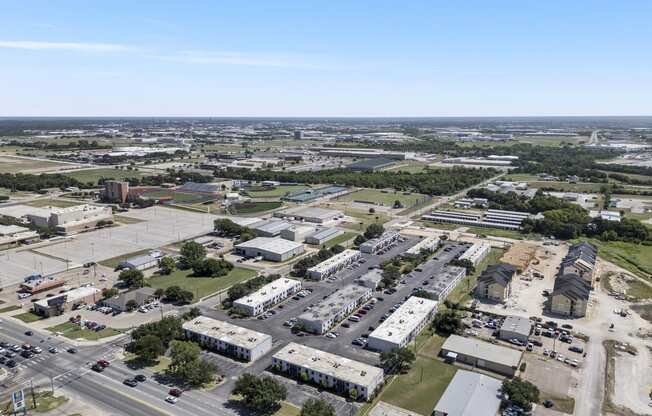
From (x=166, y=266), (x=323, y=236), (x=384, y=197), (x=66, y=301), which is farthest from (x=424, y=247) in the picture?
(x=66, y=301)

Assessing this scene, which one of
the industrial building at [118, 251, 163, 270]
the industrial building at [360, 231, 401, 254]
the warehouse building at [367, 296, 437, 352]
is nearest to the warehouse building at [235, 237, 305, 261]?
the industrial building at [360, 231, 401, 254]

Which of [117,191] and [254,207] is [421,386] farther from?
[117,191]

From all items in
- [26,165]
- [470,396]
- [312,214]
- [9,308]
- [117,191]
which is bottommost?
[9,308]

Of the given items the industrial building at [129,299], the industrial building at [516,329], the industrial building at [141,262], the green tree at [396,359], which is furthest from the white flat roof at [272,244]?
the industrial building at [516,329]

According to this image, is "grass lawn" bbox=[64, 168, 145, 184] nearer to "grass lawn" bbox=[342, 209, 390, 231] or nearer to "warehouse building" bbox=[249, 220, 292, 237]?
"warehouse building" bbox=[249, 220, 292, 237]

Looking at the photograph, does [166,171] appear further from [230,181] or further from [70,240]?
[70,240]

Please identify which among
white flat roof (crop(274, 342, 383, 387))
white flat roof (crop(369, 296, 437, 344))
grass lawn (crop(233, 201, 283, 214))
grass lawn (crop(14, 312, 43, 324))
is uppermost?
grass lawn (crop(233, 201, 283, 214))

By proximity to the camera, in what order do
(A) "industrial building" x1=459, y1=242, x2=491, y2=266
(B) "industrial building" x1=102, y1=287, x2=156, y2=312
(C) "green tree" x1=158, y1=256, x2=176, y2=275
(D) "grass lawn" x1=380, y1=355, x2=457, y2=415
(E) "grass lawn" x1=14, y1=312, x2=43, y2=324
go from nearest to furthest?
(D) "grass lawn" x1=380, y1=355, x2=457, y2=415, (E) "grass lawn" x1=14, y1=312, x2=43, y2=324, (B) "industrial building" x1=102, y1=287, x2=156, y2=312, (C) "green tree" x1=158, y1=256, x2=176, y2=275, (A) "industrial building" x1=459, y1=242, x2=491, y2=266
